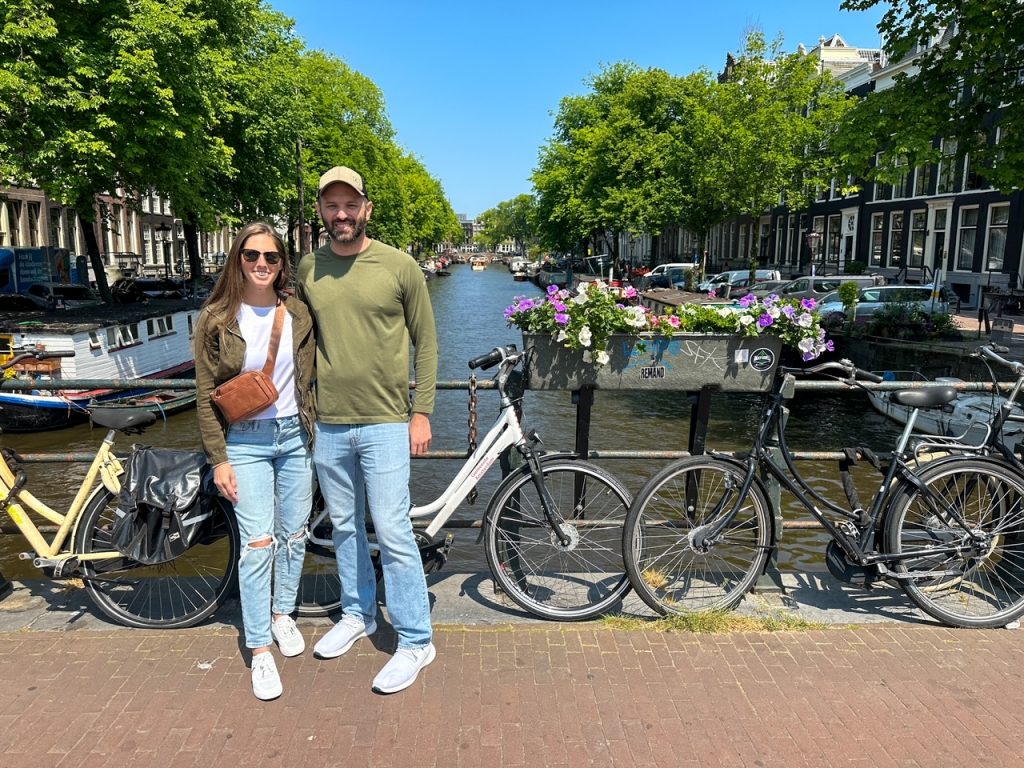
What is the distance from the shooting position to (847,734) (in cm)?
280

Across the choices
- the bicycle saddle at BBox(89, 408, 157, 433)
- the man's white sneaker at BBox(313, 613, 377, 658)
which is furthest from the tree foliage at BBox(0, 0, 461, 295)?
the man's white sneaker at BBox(313, 613, 377, 658)

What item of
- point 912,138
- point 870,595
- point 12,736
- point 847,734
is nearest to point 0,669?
point 12,736

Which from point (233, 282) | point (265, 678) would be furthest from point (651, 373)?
point (265, 678)

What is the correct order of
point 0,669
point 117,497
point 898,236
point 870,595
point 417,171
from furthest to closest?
point 417,171, point 898,236, point 870,595, point 117,497, point 0,669

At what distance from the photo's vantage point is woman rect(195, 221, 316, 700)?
3.04 metres

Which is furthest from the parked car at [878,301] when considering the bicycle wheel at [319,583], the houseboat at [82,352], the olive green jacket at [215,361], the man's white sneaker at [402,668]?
the olive green jacket at [215,361]

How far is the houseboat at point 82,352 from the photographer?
13344mm

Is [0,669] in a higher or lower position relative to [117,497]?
lower

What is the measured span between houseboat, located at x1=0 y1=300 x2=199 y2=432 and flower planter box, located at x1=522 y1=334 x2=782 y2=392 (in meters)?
9.34

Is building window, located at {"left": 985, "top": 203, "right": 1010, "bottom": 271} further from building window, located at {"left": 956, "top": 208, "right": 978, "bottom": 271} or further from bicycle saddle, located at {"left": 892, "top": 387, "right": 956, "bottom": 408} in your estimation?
bicycle saddle, located at {"left": 892, "top": 387, "right": 956, "bottom": 408}

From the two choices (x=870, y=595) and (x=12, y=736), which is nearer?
(x=12, y=736)

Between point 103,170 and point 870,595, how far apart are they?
15342 mm

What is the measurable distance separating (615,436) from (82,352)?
31.9ft

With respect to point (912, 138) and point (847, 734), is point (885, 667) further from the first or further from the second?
point (912, 138)
